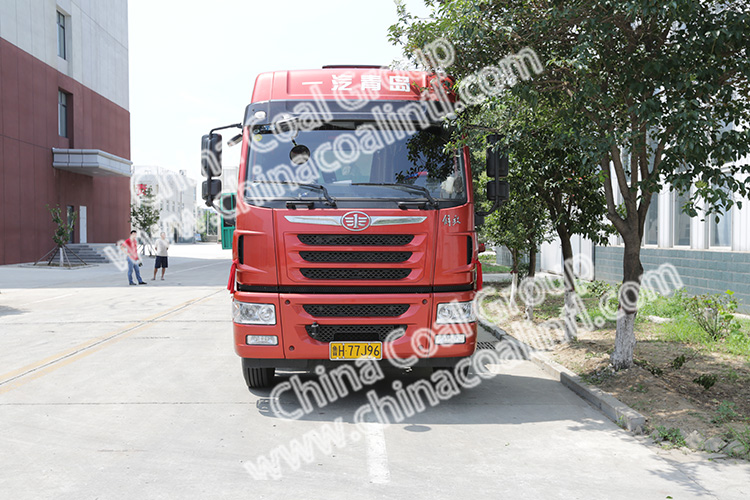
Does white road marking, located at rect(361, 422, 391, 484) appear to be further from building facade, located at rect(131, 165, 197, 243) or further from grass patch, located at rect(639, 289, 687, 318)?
building facade, located at rect(131, 165, 197, 243)

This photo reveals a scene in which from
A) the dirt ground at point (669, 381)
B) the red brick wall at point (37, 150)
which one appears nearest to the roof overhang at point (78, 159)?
the red brick wall at point (37, 150)

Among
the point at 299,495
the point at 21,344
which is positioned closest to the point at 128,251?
the point at 21,344

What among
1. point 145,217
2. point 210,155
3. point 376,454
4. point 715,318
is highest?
point 145,217

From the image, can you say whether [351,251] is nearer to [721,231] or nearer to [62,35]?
[721,231]

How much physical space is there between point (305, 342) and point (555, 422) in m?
2.41

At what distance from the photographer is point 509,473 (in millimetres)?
4734

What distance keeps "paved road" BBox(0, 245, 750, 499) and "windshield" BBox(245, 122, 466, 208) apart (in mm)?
2063

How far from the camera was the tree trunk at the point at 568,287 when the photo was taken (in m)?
10.4

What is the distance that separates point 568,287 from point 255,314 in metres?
6.18

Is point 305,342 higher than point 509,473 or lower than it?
higher

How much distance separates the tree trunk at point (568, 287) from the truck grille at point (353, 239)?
4799 mm

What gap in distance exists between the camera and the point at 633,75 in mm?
6574

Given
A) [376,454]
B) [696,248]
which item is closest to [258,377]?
[376,454]

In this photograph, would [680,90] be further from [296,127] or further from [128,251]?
[128,251]
